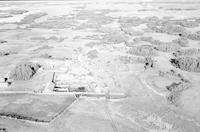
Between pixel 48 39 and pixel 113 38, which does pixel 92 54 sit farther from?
pixel 48 39

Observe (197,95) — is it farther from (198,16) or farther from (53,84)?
(198,16)

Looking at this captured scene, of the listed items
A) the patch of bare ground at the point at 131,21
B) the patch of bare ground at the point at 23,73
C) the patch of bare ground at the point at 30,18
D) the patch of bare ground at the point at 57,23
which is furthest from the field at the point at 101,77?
the patch of bare ground at the point at 30,18

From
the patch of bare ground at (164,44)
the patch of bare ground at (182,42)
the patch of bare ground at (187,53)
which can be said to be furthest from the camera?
the patch of bare ground at (182,42)

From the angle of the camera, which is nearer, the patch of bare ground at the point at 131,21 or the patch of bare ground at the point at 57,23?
the patch of bare ground at the point at 131,21

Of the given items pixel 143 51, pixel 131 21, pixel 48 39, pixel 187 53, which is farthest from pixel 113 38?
pixel 131 21

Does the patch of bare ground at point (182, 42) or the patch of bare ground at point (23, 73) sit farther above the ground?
the patch of bare ground at point (182, 42)

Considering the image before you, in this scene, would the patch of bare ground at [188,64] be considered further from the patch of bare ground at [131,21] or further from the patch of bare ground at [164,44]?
the patch of bare ground at [131,21]

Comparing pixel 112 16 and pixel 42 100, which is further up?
pixel 112 16

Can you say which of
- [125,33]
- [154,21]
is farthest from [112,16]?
[125,33]
